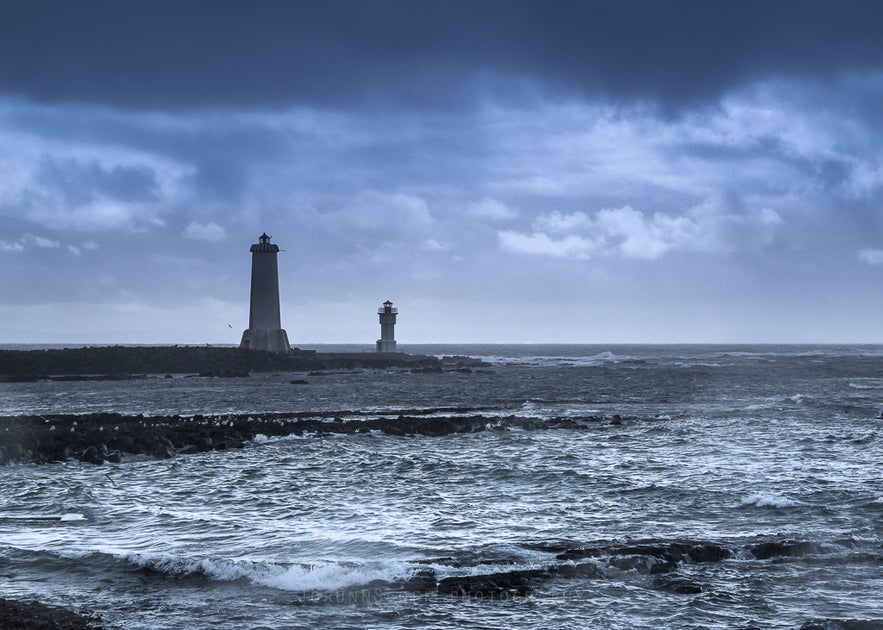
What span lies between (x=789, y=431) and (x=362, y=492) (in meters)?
16.9

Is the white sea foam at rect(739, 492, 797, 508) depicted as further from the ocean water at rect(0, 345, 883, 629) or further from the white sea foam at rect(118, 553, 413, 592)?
the white sea foam at rect(118, 553, 413, 592)

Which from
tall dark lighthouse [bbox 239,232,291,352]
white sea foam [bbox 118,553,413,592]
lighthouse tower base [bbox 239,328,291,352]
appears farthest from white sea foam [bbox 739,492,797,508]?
lighthouse tower base [bbox 239,328,291,352]

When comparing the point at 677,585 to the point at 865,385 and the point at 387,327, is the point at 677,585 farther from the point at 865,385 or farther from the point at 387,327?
the point at 387,327

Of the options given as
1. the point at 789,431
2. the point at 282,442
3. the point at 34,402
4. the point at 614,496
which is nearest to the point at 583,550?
the point at 614,496

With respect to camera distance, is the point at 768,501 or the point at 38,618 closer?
the point at 38,618

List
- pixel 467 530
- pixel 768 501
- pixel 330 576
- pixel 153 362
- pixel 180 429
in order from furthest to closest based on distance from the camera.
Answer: pixel 153 362, pixel 180 429, pixel 768 501, pixel 467 530, pixel 330 576

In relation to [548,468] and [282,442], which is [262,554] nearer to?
[548,468]

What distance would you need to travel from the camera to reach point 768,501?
634 inches

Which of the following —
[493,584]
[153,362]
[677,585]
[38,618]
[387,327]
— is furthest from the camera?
[387,327]

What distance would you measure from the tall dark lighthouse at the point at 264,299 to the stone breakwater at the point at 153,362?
153 centimetres

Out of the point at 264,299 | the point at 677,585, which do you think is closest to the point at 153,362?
the point at 264,299

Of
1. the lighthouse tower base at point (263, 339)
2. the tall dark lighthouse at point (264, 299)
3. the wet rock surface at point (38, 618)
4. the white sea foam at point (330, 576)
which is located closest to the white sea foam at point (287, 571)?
the white sea foam at point (330, 576)

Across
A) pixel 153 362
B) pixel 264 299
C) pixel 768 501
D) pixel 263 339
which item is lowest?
pixel 768 501

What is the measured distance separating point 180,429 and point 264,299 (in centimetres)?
4579
